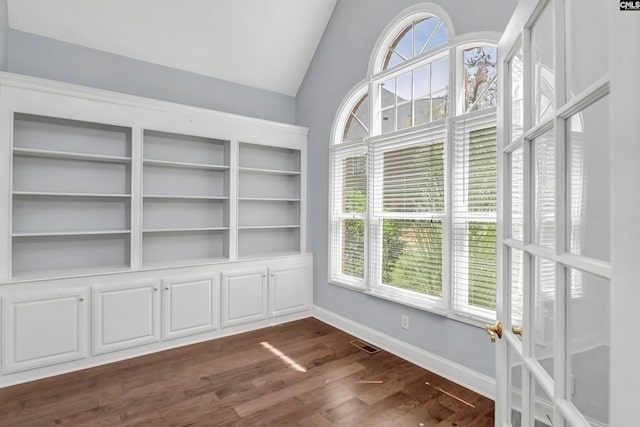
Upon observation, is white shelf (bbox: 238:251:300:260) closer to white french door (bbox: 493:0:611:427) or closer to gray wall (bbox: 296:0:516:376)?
gray wall (bbox: 296:0:516:376)

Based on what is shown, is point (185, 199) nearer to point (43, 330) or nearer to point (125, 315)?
point (125, 315)

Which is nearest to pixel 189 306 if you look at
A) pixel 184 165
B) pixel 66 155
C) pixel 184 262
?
pixel 184 262

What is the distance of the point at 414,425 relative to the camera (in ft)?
7.00

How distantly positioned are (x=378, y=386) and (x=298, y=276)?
5.94 ft

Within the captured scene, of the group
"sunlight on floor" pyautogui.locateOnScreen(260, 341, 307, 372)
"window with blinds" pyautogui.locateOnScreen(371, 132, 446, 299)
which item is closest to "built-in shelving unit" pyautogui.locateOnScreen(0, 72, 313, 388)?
"sunlight on floor" pyautogui.locateOnScreen(260, 341, 307, 372)

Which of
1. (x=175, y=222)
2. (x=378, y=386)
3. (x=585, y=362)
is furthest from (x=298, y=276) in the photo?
(x=585, y=362)

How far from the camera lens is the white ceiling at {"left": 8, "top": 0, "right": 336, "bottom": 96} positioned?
3.05 meters

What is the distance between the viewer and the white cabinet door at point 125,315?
2926 millimetres

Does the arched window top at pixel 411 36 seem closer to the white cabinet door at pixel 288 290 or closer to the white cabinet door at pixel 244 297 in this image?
the white cabinet door at pixel 288 290

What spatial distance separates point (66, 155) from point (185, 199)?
1.13 meters

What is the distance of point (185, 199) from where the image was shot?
3.73 meters

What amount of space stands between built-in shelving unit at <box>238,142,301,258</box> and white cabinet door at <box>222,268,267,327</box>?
0.32 meters

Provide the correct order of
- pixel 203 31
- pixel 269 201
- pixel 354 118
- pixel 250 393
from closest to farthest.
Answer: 1. pixel 250 393
2. pixel 203 31
3. pixel 354 118
4. pixel 269 201

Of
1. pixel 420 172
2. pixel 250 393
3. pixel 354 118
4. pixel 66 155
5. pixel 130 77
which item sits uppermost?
pixel 130 77
